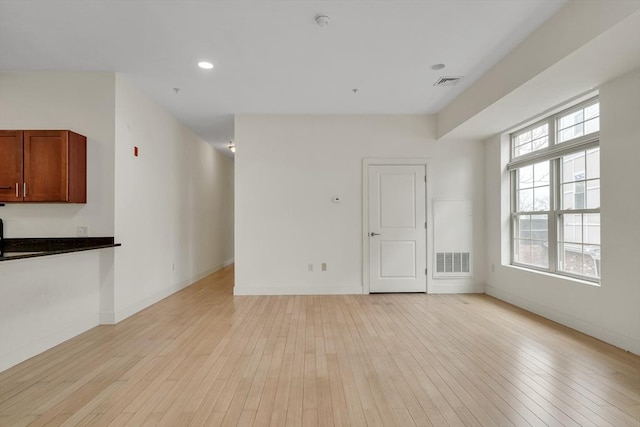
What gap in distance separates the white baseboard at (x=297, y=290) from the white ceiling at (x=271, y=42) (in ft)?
9.61

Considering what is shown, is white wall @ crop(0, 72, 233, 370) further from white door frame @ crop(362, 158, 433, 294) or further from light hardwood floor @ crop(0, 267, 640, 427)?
white door frame @ crop(362, 158, 433, 294)

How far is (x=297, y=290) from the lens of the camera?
16.5 ft

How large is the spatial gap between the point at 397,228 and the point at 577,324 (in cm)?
253

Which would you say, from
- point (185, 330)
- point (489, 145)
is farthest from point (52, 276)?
point (489, 145)

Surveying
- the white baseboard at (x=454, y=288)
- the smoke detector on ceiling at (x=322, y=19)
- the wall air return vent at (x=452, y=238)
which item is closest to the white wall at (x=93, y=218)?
the smoke detector on ceiling at (x=322, y=19)

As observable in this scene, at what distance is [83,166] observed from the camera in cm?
355

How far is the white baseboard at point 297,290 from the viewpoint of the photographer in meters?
5.00

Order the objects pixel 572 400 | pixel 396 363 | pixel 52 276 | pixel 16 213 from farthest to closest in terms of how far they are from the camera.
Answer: pixel 16 213 → pixel 52 276 → pixel 396 363 → pixel 572 400

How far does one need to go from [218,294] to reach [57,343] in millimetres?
2213

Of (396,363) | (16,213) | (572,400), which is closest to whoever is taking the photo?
(572,400)

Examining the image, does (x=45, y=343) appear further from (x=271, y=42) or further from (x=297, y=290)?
(x=271, y=42)

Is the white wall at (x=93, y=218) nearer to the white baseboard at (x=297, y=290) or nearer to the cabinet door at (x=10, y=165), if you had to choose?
the cabinet door at (x=10, y=165)

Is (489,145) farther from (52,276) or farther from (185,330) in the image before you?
(52,276)

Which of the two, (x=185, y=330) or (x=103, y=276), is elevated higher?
(x=103, y=276)
